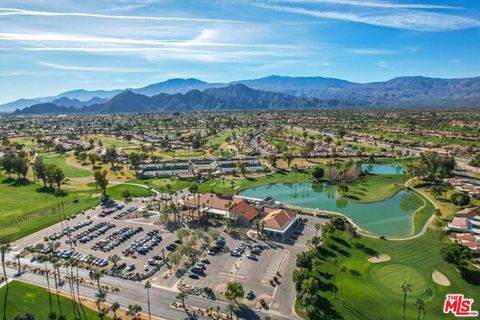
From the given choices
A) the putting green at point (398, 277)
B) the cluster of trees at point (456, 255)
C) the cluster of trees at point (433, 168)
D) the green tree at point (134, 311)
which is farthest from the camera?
the cluster of trees at point (433, 168)

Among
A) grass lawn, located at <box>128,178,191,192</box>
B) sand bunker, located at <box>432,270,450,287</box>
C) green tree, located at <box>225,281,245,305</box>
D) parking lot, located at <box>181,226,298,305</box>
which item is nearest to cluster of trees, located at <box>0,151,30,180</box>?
grass lawn, located at <box>128,178,191,192</box>

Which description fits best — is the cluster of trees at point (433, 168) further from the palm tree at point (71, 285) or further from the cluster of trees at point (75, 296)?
the palm tree at point (71, 285)

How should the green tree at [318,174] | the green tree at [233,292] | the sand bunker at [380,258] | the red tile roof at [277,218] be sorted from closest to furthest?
the green tree at [233,292] → the sand bunker at [380,258] → the red tile roof at [277,218] → the green tree at [318,174]

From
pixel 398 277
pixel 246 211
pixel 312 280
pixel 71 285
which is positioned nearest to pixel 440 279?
pixel 398 277

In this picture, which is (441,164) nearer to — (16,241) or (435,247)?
(435,247)

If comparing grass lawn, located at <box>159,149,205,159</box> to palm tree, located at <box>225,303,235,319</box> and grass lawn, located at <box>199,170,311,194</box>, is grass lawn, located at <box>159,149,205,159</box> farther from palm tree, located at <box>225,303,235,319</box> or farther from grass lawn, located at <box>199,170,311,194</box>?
palm tree, located at <box>225,303,235,319</box>

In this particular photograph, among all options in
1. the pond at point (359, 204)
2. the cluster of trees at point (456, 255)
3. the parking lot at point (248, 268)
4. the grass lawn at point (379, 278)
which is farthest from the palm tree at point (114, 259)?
the cluster of trees at point (456, 255)
